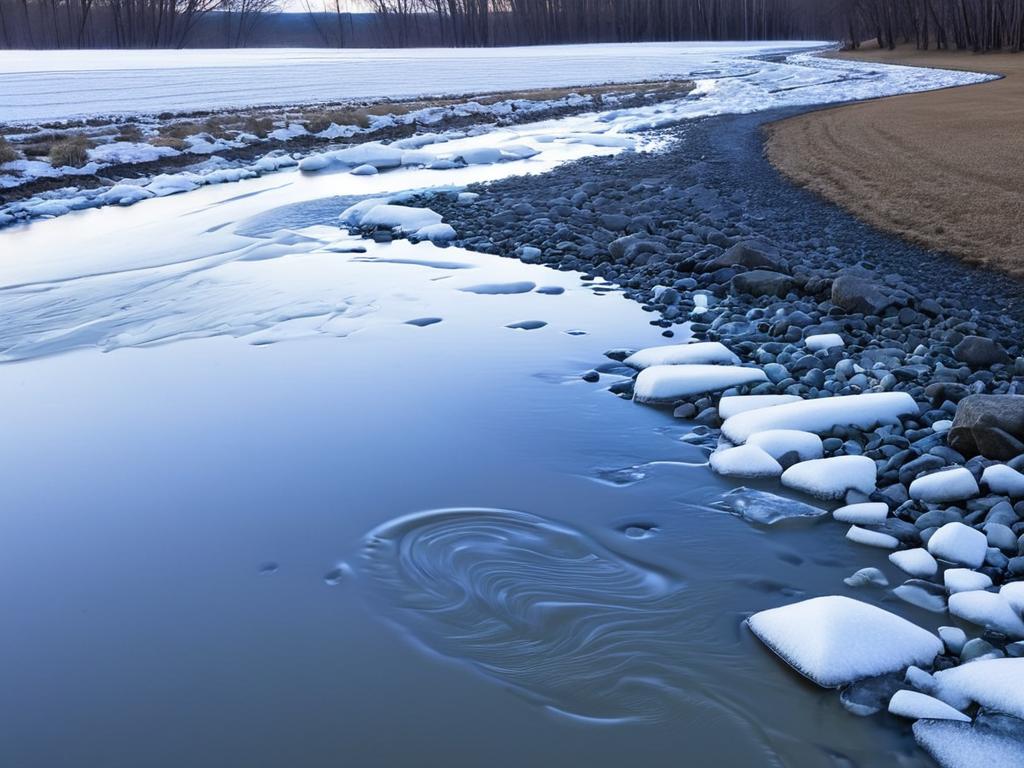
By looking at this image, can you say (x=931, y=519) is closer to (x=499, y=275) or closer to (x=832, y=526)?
(x=832, y=526)

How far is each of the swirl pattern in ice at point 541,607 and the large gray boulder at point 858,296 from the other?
126 inches

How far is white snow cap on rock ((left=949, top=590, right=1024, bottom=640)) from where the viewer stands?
307cm

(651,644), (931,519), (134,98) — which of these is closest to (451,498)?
(651,644)

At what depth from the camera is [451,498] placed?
13.6ft

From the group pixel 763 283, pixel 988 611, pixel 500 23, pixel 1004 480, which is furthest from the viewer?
pixel 500 23

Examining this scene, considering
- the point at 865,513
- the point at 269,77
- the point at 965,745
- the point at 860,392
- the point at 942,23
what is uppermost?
the point at 942,23

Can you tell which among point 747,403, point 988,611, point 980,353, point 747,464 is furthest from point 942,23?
point 988,611

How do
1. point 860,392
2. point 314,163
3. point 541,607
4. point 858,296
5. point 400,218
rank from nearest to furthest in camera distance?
point 541,607, point 860,392, point 858,296, point 400,218, point 314,163

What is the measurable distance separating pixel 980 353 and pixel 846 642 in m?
2.84

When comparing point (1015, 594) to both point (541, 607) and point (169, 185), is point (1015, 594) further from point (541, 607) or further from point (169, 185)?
point (169, 185)

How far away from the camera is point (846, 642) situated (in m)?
2.93

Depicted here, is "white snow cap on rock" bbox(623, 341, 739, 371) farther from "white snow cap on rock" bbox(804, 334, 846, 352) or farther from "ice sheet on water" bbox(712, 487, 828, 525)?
"ice sheet on water" bbox(712, 487, 828, 525)

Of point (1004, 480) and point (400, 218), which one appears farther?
point (400, 218)

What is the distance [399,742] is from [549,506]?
1.51m
